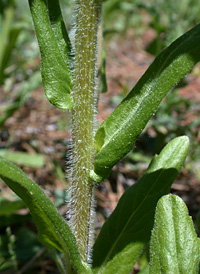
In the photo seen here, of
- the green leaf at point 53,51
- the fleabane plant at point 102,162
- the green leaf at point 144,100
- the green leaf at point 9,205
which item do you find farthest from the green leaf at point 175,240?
the green leaf at point 9,205

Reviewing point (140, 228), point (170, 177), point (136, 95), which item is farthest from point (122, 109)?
point (140, 228)

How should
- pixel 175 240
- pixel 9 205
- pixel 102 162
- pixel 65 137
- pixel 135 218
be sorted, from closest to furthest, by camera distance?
1. pixel 175 240
2. pixel 102 162
3. pixel 135 218
4. pixel 9 205
5. pixel 65 137

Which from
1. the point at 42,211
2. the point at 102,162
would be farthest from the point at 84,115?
the point at 42,211

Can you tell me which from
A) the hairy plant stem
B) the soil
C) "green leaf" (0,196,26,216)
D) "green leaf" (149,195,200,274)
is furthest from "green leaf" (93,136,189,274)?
"green leaf" (0,196,26,216)

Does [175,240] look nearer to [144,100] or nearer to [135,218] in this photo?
[135,218]

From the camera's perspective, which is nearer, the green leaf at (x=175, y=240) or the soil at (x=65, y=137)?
the green leaf at (x=175, y=240)

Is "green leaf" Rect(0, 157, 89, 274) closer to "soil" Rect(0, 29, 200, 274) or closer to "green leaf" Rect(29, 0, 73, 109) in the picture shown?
"green leaf" Rect(29, 0, 73, 109)

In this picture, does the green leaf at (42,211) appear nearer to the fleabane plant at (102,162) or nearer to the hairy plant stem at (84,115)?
the fleabane plant at (102,162)
